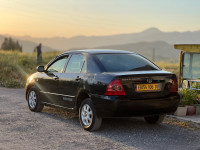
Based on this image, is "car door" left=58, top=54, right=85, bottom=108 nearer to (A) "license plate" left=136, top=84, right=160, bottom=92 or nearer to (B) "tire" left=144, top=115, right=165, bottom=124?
(A) "license plate" left=136, top=84, right=160, bottom=92

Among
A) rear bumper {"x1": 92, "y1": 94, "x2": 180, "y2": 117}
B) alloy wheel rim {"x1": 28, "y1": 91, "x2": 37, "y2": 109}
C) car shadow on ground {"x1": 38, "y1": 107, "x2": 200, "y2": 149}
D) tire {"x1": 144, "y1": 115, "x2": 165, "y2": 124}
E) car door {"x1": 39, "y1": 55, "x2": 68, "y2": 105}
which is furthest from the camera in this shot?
alloy wheel rim {"x1": 28, "y1": 91, "x2": 37, "y2": 109}

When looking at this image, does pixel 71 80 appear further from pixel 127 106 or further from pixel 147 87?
pixel 147 87

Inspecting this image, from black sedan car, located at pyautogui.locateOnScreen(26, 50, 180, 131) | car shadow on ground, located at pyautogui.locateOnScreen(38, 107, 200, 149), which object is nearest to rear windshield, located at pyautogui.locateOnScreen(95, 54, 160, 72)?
black sedan car, located at pyautogui.locateOnScreen(26, 50, 180, 131)

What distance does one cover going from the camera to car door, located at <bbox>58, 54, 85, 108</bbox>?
7575 millimetres

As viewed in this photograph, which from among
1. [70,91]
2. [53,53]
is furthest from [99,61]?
[53,53]

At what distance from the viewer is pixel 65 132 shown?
23.4 feet

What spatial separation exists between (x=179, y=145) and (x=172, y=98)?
115 centimetres

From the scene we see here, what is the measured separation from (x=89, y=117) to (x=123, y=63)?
51.4 inches

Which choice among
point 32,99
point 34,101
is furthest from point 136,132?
point 32,99

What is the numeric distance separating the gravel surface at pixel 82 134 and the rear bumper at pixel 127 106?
0.45 metres

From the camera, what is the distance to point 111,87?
21.7 ft

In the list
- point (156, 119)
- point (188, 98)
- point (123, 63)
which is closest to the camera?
point (123, 63)

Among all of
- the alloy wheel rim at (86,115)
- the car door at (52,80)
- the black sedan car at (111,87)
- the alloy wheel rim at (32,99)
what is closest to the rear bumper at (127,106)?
the black sedan car at (111,87)

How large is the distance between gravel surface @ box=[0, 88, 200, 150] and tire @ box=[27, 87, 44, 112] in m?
0.29
